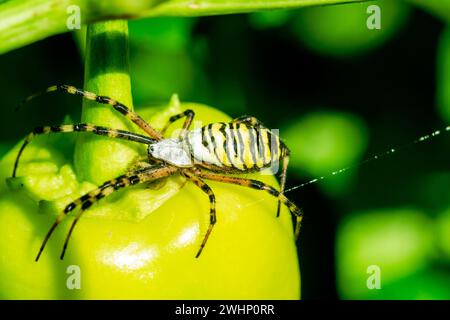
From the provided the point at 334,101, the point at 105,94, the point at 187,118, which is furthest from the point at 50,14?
the point at 334,101

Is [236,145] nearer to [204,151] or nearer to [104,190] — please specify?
[204,151]

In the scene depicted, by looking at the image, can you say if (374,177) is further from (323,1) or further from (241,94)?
(323,1)

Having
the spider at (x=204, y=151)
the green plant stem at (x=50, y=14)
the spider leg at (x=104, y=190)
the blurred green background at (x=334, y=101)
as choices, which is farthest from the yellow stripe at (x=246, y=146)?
the green plant stem at (x=50, y=14)

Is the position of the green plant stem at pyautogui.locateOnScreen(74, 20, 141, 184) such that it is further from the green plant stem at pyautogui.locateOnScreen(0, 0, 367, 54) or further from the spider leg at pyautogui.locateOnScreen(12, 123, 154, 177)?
the green plant stem at pyautogui.locateOnScreen(0, 0, 367, 54)

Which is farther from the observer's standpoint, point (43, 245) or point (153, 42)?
point (153, 42)

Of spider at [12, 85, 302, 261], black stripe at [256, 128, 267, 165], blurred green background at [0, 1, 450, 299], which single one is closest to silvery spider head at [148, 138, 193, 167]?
spider at [12, 85, 302, 261]
